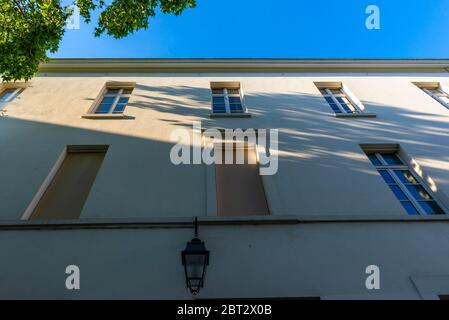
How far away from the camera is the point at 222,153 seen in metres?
6.23

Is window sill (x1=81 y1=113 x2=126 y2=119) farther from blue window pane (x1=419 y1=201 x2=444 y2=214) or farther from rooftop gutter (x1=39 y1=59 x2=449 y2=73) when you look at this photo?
blue window pane (x1=419 y1=201 x2=444 y2=214)

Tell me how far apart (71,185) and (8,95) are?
5574 mm

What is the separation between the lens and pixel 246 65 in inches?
400

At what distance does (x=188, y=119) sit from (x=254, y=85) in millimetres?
3207

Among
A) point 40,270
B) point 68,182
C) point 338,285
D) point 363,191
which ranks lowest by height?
point 338,285

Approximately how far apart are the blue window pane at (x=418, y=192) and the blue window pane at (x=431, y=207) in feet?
0.46

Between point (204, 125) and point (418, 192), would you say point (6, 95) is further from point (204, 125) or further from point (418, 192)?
point (418, 192)

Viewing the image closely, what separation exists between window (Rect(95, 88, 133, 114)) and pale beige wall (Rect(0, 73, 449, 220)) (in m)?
0.32

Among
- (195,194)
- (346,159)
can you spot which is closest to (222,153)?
(195,194)

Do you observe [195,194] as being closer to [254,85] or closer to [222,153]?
[222,153]

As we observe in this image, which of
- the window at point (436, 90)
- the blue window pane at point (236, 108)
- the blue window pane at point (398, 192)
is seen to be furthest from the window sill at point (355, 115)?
the window at point (436, 90)

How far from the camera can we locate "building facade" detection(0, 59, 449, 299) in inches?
154

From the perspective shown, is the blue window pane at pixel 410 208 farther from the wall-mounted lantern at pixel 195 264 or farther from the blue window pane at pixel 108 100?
the blue window pane at pixel 108 100

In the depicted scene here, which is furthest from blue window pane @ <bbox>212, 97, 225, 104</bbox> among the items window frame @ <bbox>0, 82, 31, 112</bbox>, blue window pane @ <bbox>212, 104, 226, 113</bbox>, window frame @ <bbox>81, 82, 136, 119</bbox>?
window frame @ <bbox>0, 82, 31, 112</bbox>
